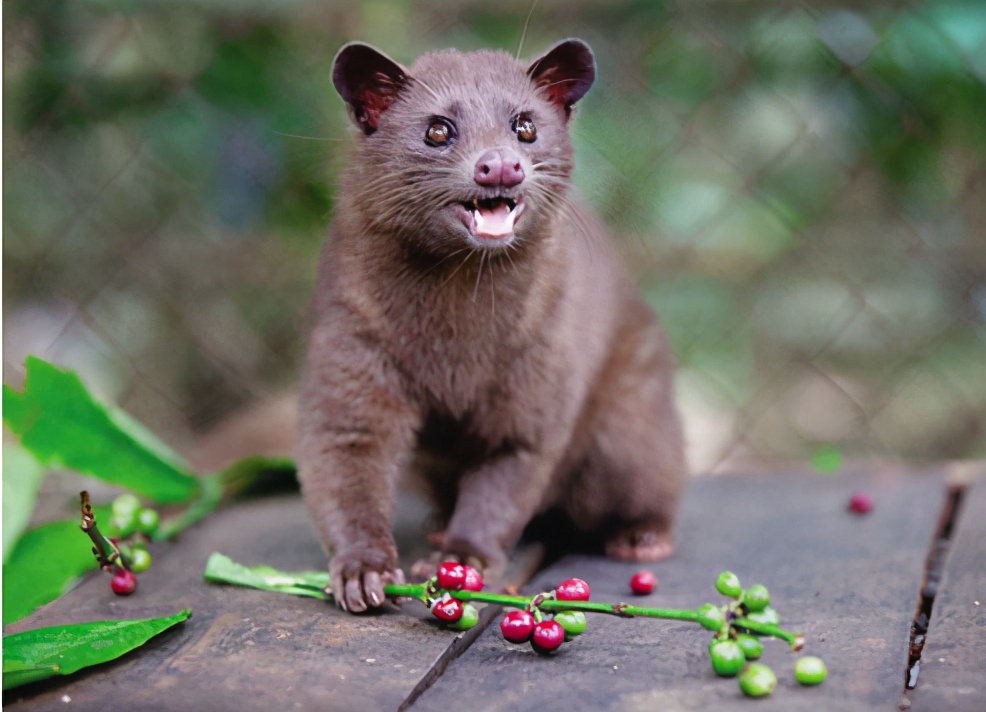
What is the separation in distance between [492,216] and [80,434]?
102 cm

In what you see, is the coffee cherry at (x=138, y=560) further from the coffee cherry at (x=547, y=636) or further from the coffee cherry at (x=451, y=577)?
the coffee cherry at (x=547, y=636)

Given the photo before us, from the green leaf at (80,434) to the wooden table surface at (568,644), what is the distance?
0.52 ft

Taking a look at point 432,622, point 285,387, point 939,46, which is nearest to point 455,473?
point 432,622

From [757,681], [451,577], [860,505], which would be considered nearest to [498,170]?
[451,577]

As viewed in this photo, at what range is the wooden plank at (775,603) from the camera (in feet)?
5.51

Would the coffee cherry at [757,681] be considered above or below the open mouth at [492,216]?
below

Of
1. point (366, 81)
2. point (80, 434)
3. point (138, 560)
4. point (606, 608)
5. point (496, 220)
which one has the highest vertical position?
point (366, 81)

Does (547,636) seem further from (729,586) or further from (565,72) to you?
(565,72)

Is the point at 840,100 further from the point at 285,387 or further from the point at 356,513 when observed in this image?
the point at 356,513

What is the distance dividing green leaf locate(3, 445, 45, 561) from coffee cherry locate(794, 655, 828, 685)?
4.80 ft

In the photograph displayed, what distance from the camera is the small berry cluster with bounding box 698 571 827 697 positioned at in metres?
1.66

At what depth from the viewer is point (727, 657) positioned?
1.69 meters

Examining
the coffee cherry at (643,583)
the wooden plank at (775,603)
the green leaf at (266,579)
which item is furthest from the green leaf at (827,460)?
the green leaf at (266,579)

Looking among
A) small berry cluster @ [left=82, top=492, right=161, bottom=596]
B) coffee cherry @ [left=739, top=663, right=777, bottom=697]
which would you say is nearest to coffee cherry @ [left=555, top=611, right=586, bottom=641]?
coffee cherry @ [left=739, top=663, right=777, bottom=697]
